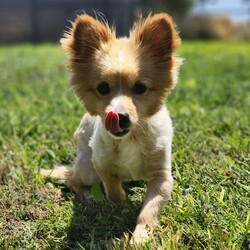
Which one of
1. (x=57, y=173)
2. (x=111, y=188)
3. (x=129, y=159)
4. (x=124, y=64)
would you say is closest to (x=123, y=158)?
(x=129, y=159)

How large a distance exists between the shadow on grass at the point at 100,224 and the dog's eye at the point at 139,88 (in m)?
0.71

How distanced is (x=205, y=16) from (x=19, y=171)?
23.4 meters

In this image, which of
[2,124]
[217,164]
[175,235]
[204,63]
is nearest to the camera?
[175,235]

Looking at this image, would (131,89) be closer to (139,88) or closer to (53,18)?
(139,88)

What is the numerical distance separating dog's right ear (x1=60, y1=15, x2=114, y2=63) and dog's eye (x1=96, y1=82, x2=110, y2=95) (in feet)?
0.86

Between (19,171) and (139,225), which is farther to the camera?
(19,171)

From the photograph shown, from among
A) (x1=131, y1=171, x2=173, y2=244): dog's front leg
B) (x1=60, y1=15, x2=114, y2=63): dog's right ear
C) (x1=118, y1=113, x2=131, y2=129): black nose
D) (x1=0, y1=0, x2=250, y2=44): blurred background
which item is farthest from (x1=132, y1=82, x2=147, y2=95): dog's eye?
(x1=0, y1=0, x2=250, y2=44): blurred background

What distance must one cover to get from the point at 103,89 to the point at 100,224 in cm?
84

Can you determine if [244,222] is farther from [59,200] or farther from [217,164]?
[59,200]

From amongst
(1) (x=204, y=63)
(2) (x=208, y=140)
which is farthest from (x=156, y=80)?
(1) (x=204, y=63)

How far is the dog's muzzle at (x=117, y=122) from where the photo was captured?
8.84 ft

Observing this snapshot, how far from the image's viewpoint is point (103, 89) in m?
2.98

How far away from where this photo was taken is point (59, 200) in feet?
10.6

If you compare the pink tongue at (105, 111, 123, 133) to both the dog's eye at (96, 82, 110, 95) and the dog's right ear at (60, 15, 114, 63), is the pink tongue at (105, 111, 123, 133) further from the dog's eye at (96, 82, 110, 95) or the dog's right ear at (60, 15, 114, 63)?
the dog's right ear at (60, 15, 114, 63)
